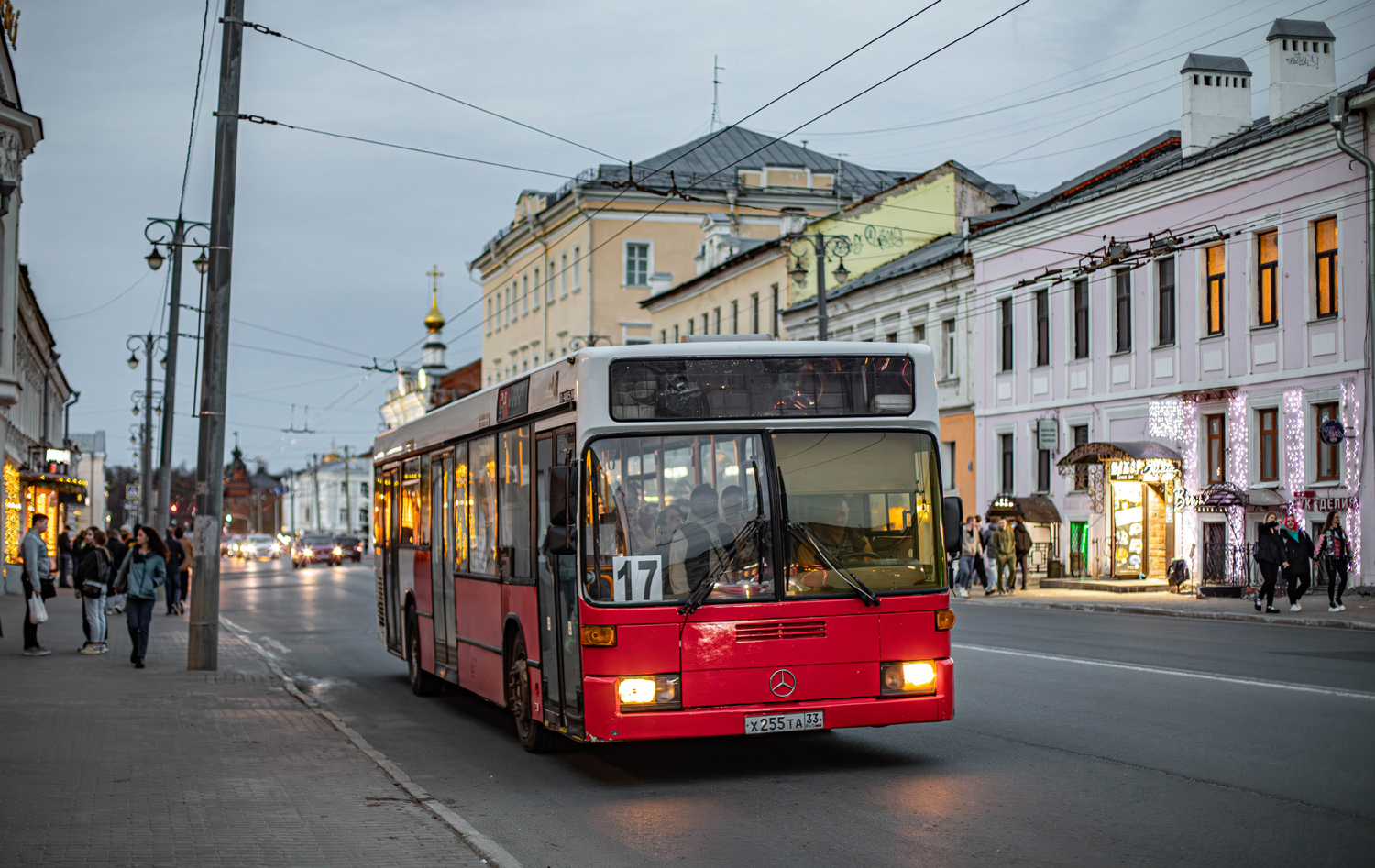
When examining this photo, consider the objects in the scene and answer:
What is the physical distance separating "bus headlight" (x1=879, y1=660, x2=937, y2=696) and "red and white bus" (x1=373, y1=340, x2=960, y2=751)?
0.01 metres

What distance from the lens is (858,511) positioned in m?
9.18

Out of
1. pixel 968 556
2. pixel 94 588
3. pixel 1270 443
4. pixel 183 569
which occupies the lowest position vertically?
pixel 183 569

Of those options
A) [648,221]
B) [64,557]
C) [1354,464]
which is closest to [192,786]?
[1354,464]

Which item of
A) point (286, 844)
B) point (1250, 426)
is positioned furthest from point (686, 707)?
point (1250, 426)

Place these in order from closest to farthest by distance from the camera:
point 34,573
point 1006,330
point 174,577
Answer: point 34,573
point 174,577
point 1006,330

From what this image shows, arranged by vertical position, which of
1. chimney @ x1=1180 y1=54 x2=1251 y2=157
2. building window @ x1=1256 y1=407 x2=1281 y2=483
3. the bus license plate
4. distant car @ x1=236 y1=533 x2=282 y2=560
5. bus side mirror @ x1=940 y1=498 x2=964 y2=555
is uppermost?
chimney @ x1=1180 y1=54 x2=1251 y2=157

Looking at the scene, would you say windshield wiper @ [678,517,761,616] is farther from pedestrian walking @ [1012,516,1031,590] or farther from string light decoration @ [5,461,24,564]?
string light decoration @ [5,461,24,564]

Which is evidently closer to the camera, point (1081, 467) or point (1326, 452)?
point (1326, 452)

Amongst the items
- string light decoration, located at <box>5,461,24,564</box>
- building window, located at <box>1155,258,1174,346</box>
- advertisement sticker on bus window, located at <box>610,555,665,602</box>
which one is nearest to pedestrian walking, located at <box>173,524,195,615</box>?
string light decoration, located at <box>5,461,24,564</box>

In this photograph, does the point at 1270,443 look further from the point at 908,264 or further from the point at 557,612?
the point at 557,612

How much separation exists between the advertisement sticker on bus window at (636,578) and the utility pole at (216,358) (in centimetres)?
928

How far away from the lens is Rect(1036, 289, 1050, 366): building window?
37344 millimetres

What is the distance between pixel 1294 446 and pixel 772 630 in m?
22.6

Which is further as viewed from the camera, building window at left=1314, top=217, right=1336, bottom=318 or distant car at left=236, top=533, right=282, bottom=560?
distant car at left=236, top=533, right=282, bottom=560
